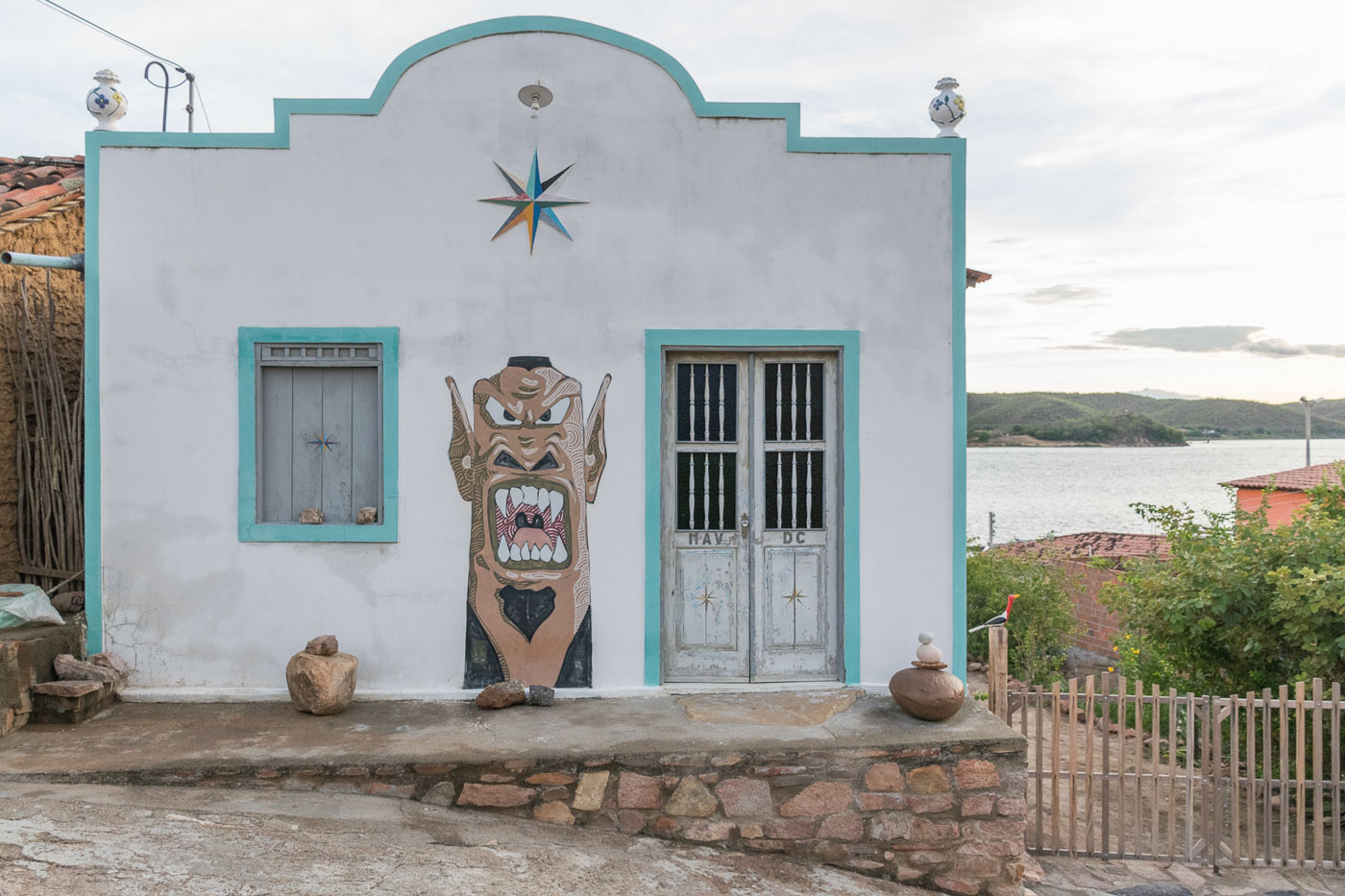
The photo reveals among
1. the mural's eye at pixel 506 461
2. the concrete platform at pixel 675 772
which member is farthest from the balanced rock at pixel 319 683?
the mural's eye at pixel 506 461

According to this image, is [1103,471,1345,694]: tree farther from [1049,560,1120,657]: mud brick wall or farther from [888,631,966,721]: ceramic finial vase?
[1049,560,1120,657]: mud brick wall

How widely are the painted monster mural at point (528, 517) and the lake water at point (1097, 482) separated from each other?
26462mm

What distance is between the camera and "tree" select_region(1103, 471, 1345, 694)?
6.60 meters

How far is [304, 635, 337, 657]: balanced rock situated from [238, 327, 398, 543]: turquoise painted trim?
614 millimetres

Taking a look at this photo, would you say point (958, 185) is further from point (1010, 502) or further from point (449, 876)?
point (1010, 502)

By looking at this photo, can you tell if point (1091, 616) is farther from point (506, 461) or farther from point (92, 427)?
point (92, 427)

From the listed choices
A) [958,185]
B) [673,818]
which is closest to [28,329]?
[673,818]

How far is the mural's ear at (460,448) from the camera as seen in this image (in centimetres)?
585

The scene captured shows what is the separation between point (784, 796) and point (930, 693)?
1021 mm

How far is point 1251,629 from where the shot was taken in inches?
280

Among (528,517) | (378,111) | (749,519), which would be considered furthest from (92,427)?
(749,519)

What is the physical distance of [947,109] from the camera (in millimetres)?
5977

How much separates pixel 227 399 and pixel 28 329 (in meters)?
2.05

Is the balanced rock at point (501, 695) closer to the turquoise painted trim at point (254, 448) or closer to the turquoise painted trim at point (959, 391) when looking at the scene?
the turquoise painted trim at point (254, 448)
